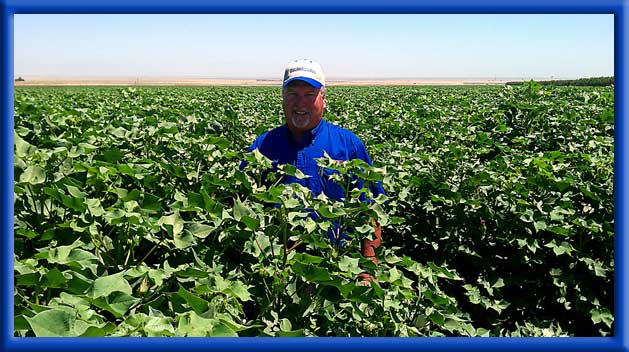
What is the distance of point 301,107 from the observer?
9.96 feet

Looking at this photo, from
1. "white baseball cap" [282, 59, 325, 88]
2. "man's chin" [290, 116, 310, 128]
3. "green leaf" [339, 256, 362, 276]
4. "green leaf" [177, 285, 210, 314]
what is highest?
"white baseball cap" [282, 59, 325, 88]

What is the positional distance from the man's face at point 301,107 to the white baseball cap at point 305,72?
4cm

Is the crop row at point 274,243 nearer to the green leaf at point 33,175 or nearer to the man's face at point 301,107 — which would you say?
the green leaf at point 33,175

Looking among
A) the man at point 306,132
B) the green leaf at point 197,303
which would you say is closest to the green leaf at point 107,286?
the green leaf at point 197,303

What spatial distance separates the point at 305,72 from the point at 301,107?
0.19 meters

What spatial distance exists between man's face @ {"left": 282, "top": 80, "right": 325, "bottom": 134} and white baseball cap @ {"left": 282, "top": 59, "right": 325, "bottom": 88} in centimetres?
4

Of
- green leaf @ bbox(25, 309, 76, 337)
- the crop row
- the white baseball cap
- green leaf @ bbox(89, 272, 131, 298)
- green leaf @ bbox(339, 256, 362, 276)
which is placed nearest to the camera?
green leaf @ bbox(25, 309, 76, 337)

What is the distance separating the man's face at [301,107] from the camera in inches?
119

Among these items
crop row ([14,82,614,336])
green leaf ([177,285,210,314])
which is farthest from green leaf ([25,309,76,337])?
green leaf ([177,285,210,314])

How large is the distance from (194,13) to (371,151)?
3.57 metres

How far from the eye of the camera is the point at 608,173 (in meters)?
3.63

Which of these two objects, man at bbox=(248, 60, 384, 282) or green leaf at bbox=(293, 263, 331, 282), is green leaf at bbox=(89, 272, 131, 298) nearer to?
green leaf at bbox=(293, 263, 331, 282)

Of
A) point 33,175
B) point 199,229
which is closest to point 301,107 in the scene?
point 199,229

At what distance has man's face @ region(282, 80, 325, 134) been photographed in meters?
3.03
